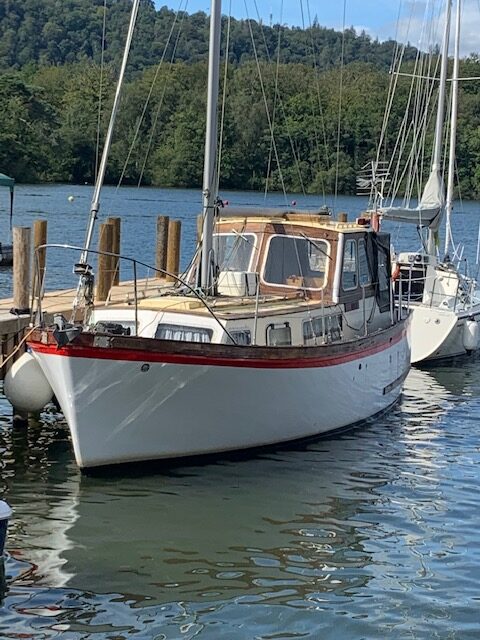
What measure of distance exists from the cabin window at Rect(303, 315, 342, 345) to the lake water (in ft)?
4.78

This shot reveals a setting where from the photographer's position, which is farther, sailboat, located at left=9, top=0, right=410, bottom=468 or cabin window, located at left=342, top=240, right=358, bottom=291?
cabin window, located at left=342, top=240, right=358, bottom=291

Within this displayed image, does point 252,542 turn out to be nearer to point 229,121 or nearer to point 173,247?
point 173,247

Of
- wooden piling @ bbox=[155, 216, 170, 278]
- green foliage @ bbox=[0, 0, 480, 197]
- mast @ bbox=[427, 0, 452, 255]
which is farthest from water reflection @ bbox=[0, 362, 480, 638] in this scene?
green foliage @ bbox=[0, 0, 480, 197]

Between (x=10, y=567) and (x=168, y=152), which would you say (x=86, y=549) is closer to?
(x=10, y=567)

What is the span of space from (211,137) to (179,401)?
3556mm

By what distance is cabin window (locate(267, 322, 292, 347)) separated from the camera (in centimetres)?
1455

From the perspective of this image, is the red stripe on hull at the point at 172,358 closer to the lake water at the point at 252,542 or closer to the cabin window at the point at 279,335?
the cabin window at the point at 279,335

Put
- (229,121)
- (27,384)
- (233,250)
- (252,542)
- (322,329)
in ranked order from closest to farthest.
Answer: (252,542), (27,384), (322,329), (233,250), (229,121)

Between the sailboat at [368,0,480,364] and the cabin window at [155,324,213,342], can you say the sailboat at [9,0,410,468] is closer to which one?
the cabin window at [155,324,213,342]

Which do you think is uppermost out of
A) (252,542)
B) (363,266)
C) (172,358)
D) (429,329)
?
(363,266)

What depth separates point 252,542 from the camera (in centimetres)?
1140

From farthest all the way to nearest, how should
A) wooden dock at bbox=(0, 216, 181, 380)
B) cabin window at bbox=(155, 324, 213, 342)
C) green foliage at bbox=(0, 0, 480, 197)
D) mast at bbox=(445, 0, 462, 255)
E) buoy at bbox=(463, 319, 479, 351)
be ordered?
green foliage at bbox=(0, 0, 480, 197) < mast at bbox=(445, 0, 462, 255) < buoy at bbox=(463, 319, 479, 351) < wooden dock at bbox=(0, 216, 181, 380) < cabin window at bbox=(155, 324, 213, 342)

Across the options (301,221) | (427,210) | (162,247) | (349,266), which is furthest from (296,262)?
(427,210)

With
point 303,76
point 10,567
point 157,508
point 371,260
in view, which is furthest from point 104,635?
point 303,76
